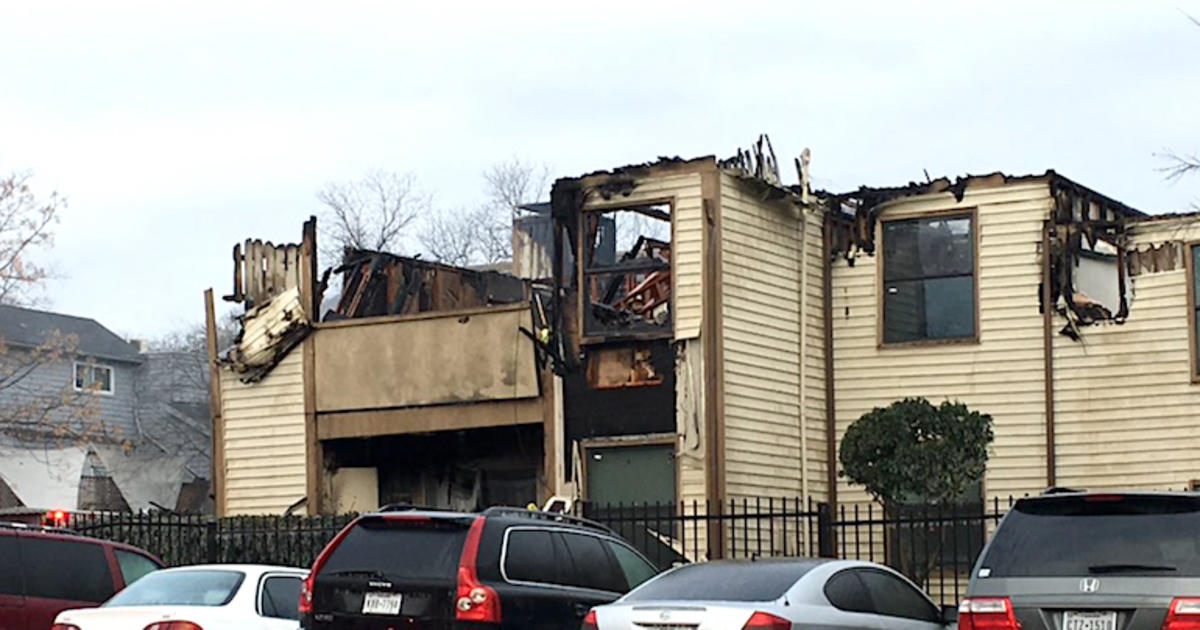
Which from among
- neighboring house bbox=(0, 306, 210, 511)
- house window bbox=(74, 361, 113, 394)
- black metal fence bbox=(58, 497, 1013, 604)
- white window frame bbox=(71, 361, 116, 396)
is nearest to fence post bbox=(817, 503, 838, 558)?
black metal fence bbox=(58, 497, 1013, 604)

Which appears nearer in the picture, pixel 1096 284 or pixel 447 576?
pixel 447 576

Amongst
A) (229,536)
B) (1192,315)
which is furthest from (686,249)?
(229,536)

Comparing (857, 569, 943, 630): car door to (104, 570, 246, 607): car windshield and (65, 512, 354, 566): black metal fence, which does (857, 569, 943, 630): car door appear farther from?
(65, 512, 354, 566): black metal fence

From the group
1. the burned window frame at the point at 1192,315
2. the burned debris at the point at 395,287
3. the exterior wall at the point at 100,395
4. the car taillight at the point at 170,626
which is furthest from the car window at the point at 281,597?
the exterior wall at the point at 100,395

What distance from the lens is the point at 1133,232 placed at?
24.2 m

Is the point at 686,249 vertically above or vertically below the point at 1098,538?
above

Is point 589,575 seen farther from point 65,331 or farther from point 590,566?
point 65,331

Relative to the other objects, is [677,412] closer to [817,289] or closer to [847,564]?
[817,289]

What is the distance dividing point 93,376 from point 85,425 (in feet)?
44.1

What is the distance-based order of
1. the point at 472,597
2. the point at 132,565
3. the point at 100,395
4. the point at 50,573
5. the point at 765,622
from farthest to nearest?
the point at 100,395 → the point at 132,565 → the point at 50,573 → the point at 472,597 → the point at 765,622

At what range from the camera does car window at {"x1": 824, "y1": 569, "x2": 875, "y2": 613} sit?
1310cm

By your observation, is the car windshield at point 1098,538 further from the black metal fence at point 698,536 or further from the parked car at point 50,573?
the black metal fence at point 698,536

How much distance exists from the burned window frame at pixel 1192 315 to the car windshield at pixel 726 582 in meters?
11.7

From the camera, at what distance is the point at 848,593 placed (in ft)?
43.7
